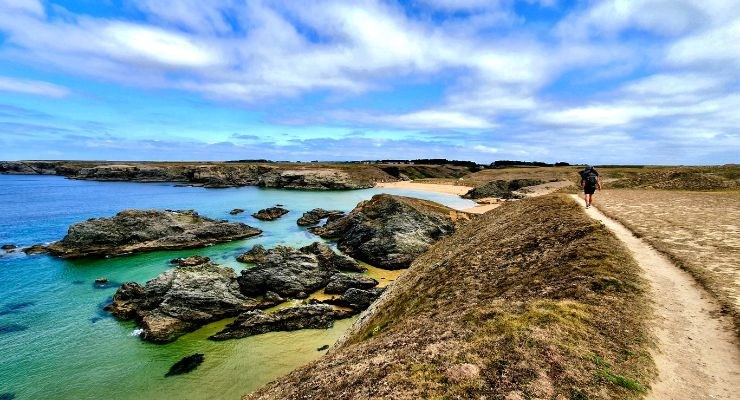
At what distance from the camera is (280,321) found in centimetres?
2803

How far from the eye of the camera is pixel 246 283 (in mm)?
34281

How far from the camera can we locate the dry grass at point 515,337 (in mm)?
8984

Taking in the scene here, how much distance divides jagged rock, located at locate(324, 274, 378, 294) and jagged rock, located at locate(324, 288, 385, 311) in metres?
2.05

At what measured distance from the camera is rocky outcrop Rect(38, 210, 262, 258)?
51500 mm

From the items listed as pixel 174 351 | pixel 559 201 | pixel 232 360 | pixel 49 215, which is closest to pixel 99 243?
Answer: pixel 174 351

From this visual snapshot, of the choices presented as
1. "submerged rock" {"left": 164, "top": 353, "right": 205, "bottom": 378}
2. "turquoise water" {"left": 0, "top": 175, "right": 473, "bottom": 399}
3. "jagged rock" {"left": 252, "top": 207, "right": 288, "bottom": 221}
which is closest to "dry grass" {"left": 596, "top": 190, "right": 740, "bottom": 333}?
"turquoise water" {"left": 0, "top": 175, "right": 473, "bottom": 399}

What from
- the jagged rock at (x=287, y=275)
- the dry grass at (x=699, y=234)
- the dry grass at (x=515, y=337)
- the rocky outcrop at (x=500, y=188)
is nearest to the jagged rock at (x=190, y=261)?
the jagged rock at (x=287, y=275)

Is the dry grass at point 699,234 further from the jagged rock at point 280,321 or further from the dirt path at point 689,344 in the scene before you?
the jagged rock at point 280,321

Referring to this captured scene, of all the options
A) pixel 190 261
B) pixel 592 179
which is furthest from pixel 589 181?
pixel 190 261

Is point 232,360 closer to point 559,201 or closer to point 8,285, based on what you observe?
point 559,201

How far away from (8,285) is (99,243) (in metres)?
13.7

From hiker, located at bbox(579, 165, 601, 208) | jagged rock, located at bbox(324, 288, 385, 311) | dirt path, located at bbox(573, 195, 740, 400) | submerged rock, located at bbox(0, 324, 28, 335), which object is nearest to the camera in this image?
dirt path, located at bbox(573, 195, 740, 400)

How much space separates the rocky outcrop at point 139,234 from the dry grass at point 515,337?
44413mm

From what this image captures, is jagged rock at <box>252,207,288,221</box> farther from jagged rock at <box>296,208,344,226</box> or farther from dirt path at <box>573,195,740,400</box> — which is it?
dirt path at <box>573,195,740,400</box>
